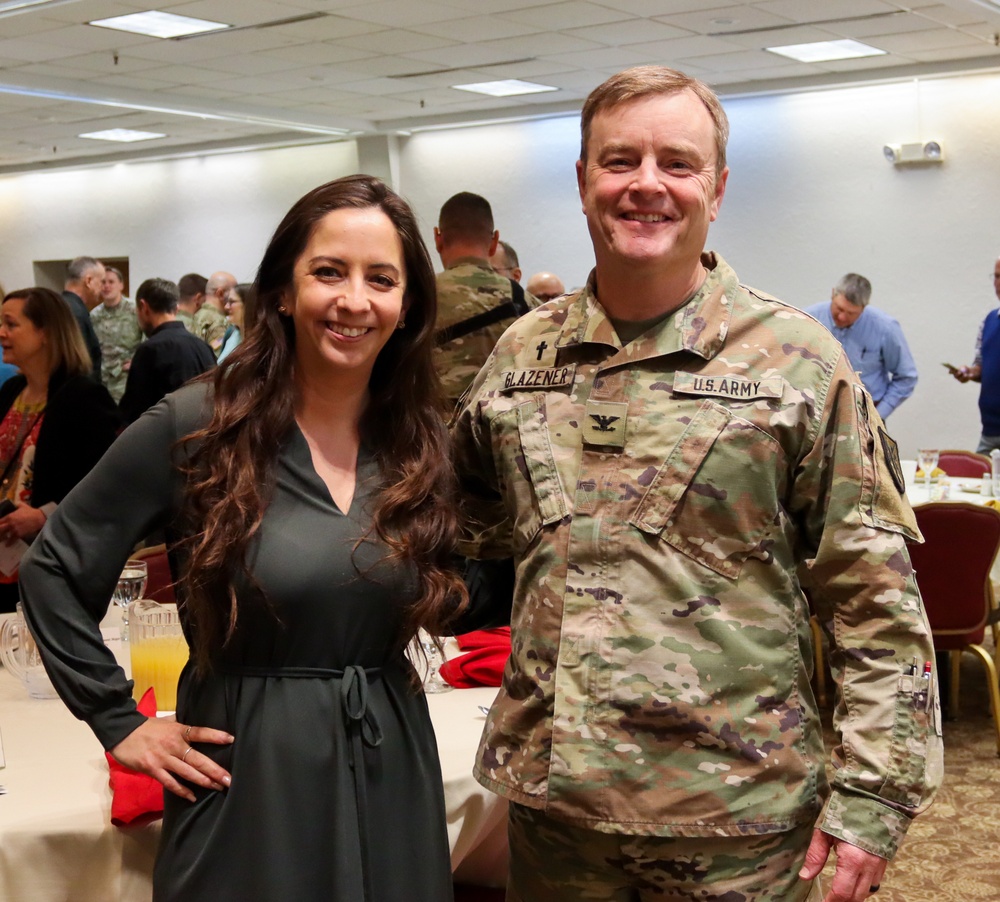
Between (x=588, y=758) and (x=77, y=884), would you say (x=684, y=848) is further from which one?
(x=77, y=884)

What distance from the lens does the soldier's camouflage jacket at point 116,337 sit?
10.1 meters

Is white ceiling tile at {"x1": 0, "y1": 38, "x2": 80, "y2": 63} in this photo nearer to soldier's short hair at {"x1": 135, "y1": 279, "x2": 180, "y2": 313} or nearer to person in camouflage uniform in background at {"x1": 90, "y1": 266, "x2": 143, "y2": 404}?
person in camouflage uniform in background at {"x1": 90, "y1": 266, "x2": 143, "y2": 404}

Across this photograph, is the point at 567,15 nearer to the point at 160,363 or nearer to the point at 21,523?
the point at 160,363

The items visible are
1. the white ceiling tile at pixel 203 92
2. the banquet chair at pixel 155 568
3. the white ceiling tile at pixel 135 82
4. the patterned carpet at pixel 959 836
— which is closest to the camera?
the banquet chair at pixel 155 568

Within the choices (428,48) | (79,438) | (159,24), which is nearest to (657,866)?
(79,438)

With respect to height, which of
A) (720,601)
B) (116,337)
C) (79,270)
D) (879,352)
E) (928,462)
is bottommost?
(928,462)

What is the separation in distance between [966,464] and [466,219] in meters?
3.42

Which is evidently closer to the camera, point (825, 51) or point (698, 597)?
point (698, 597)

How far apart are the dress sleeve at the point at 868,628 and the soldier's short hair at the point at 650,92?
387 mm

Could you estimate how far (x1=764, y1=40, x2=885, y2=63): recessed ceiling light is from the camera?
9.23m

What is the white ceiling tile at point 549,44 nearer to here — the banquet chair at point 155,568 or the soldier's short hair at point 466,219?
the soldier's short hair at point 466,219

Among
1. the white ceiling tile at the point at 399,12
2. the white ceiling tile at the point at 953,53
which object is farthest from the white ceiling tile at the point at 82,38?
the white ceiling tile at the point at 953,53

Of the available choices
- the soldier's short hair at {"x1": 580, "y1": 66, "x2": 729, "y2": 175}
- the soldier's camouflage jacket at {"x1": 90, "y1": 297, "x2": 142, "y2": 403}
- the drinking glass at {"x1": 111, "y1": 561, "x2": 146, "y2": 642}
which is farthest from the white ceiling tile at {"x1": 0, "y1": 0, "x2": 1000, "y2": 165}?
the soldier's short hair at {"x1": 580, "y1": 66, "x2": 729, "y2": 175}

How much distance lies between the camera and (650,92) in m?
1.67
